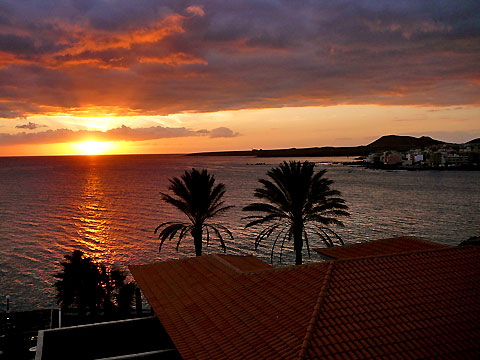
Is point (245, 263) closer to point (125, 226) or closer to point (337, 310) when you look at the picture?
point (337, 310)

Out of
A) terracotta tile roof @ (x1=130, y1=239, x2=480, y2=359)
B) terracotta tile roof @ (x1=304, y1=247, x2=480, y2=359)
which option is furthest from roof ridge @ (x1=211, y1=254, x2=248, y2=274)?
terracotta tile roof @ (x1=304, y1=247, x2=480, y2=359)

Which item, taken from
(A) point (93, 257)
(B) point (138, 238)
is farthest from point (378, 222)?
(A) point (93, 257)

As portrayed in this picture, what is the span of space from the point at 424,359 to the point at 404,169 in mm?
199596

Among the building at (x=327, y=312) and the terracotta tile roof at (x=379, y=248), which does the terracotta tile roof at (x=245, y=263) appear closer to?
the building at (x=327, y=312)

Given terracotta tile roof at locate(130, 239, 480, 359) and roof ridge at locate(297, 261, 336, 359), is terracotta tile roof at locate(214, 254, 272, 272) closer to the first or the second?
terracotta tile roof at locate(130, 239, 480, 359)

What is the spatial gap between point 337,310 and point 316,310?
0.60 m

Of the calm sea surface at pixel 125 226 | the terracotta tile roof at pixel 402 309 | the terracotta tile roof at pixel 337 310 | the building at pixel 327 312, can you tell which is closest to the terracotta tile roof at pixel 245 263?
the building at pixel 327 312

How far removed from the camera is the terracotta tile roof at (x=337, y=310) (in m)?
9.38

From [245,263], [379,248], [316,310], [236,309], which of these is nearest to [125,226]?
[245,263]

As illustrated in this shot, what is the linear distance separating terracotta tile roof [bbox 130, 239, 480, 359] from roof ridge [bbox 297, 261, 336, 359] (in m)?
0.03

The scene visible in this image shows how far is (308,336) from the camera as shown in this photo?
30.3 feet

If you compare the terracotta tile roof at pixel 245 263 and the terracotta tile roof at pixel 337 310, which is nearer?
the terracotta tile roof at pixel 337 310

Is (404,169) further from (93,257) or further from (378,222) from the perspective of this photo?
→ (93,257)

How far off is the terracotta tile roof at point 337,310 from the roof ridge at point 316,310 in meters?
0.03
